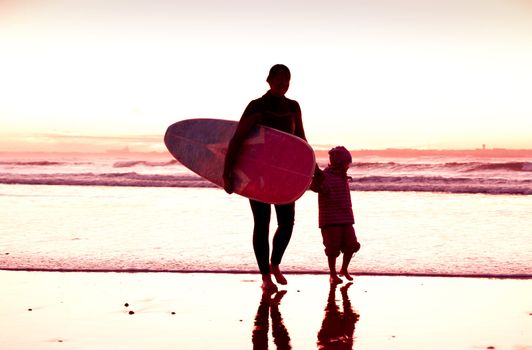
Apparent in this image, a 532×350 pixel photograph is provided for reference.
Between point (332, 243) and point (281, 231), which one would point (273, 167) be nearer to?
point (281, 231)

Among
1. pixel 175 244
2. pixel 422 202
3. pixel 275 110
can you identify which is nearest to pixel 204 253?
pixel 175 244

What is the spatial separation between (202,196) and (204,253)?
33.9 feet

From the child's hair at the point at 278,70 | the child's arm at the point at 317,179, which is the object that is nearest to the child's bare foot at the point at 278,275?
the child's arm at the point at 317,179

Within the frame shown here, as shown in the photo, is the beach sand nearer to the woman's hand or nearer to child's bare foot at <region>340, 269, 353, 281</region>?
child's bare foot at <region>340, 269, 353, 281</region>

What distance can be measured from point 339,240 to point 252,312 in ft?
5.71

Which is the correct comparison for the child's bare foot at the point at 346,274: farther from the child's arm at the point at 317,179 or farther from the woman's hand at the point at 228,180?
the woman's hand at the point at 228,180

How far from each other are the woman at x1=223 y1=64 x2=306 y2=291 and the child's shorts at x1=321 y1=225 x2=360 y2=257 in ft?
2.34

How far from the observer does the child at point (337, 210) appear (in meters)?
6.50

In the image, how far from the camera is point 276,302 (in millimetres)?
5379

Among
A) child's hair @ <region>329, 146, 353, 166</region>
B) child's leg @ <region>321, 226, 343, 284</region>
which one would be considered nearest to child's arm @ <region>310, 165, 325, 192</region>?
child's hair @ <region>329, 146, 353, 166</region>

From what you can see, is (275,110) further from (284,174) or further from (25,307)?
(25,307)

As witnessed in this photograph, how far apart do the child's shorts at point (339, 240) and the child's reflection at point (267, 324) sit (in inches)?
35.4

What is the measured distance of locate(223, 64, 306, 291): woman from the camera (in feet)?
18.4

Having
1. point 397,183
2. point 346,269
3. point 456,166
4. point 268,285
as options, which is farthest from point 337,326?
point 456,166
